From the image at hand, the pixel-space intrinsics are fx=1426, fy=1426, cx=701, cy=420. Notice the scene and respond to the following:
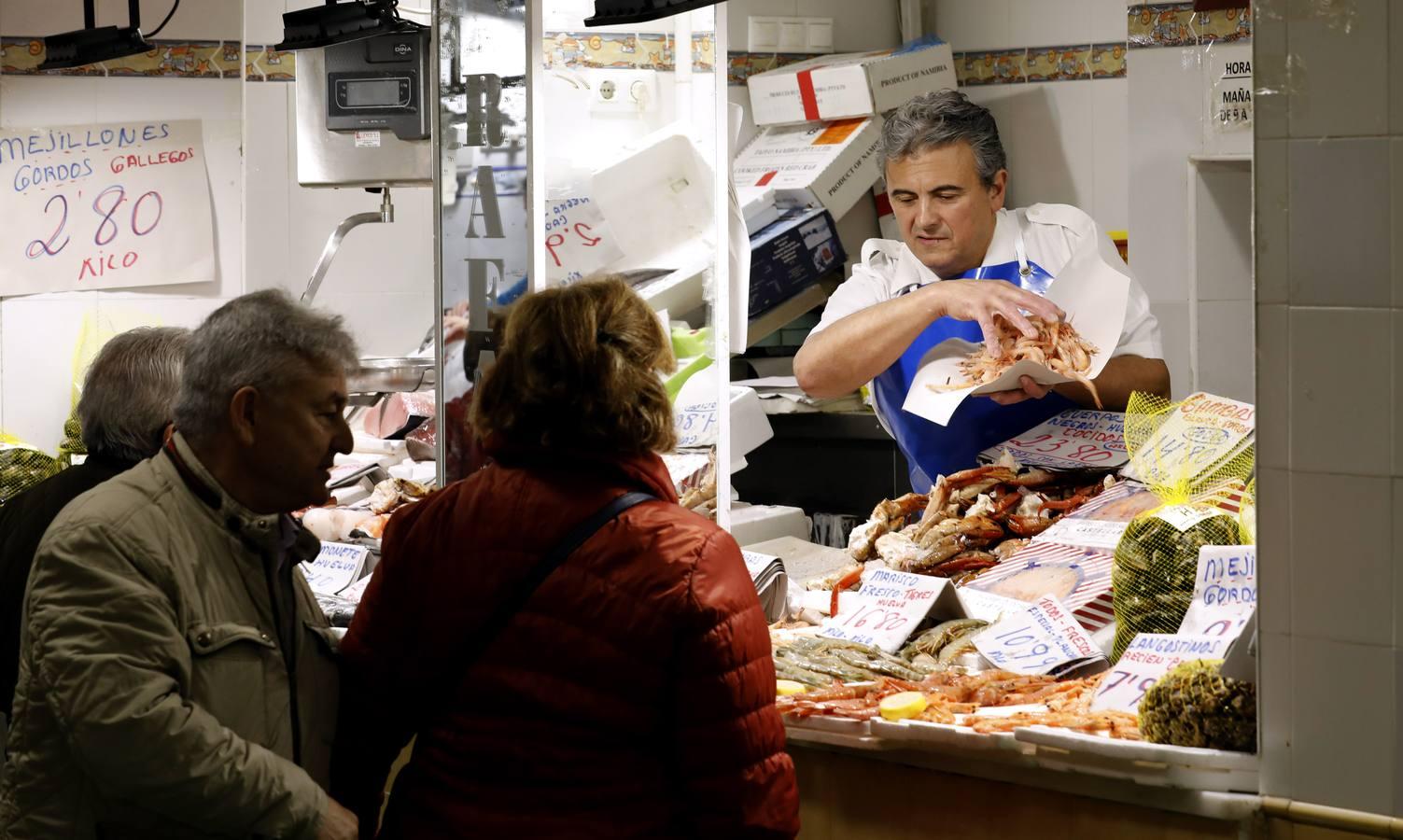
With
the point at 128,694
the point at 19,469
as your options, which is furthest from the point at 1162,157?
the point at 128,694

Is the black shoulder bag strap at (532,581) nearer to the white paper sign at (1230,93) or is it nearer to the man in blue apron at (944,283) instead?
the man in blue apron at (944,283)

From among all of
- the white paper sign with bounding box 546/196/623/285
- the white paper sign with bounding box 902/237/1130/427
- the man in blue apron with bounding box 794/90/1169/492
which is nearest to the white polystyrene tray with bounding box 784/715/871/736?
the white paper sign with bounding box 902/237/1130/427

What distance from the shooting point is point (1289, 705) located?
1969mm

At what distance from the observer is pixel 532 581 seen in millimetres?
1814

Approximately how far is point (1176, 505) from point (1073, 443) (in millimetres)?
807

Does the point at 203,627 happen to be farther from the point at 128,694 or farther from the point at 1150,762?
the point at 1150,762

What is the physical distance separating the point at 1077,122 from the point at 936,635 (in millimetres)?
3810

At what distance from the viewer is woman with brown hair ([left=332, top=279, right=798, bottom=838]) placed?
1.77 m

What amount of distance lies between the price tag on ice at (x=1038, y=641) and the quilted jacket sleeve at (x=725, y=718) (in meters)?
0.89

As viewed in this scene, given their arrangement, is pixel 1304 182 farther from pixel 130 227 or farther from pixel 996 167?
pixel 130 227

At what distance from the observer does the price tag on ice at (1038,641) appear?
255cm

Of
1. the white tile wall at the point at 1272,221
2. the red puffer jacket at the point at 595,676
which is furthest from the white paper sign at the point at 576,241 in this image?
the white tile wall at the point at 1272,221

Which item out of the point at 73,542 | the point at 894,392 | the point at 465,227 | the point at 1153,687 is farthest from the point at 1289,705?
the point at 894,392

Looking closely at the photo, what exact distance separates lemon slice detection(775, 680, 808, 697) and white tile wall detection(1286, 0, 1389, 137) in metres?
1.21
